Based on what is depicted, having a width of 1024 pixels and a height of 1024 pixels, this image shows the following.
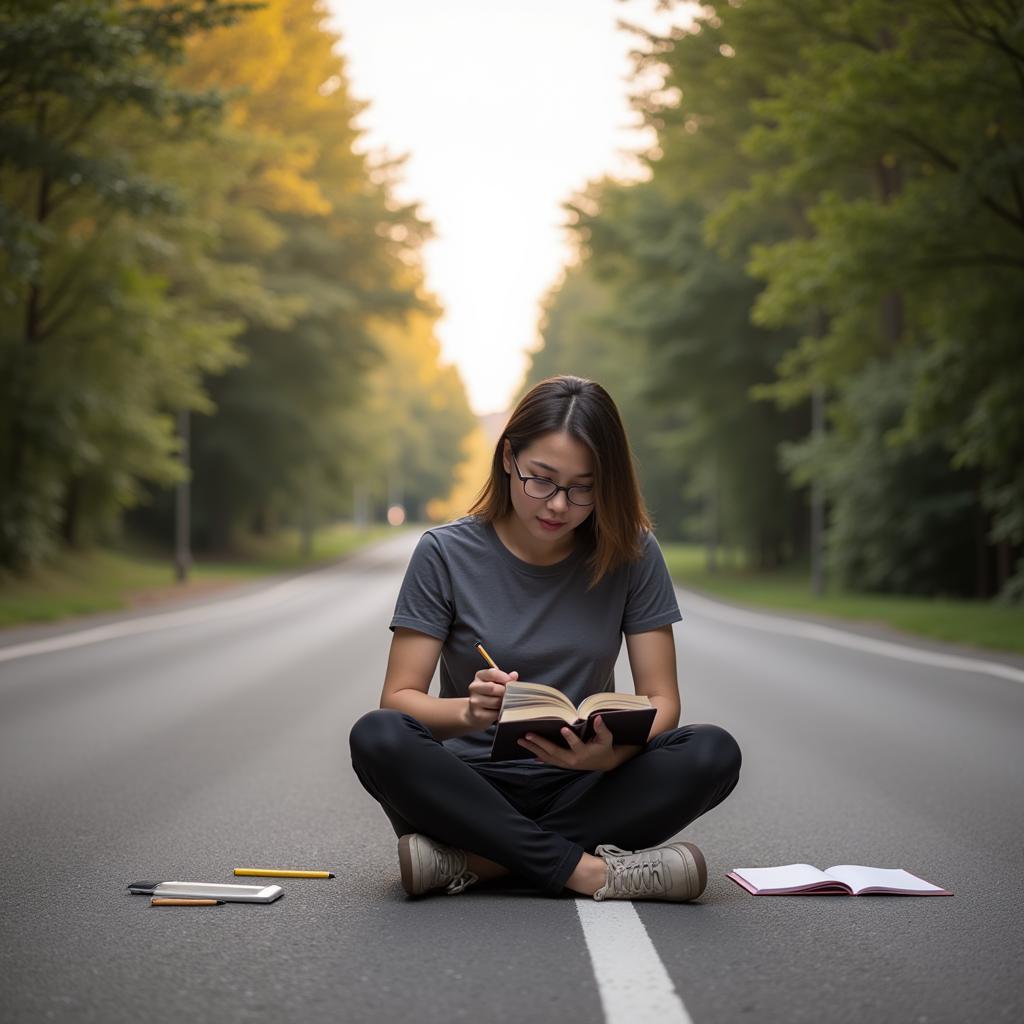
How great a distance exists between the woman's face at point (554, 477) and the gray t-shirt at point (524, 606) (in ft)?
0.77

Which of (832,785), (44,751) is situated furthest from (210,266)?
(832,785)

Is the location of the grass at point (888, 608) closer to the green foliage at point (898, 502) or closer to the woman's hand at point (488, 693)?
the green foliage at point (898, 502)

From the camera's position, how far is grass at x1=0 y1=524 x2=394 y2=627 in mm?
19594

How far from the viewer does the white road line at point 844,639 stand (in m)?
13.2

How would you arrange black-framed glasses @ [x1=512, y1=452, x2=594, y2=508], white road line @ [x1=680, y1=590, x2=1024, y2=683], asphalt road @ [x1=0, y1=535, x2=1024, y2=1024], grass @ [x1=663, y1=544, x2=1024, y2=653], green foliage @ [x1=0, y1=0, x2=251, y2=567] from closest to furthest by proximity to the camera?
asphalt road @ [x1=0, y1=535, x2=1024, y2=1024] < black-framed glasses @ [x1=512, y1=452, x2=594, y2=508] < white road line @ [x1=680, y1=590, x2=1024, y2=683] < grass @ [x1=663, y1=544, x2=1024, y2=653] < green foliage @ [x1=0, y1=0, x2=251, y2=567]

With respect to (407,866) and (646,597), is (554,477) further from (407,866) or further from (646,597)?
(407,866)

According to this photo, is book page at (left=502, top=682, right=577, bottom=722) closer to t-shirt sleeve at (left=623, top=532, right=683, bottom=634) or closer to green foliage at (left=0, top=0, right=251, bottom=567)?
t-shirt sleeve at (left=623, top=532, right=683, bottom=634)

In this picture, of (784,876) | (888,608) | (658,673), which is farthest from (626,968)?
(888,608)

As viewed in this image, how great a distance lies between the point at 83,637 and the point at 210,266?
513 inches

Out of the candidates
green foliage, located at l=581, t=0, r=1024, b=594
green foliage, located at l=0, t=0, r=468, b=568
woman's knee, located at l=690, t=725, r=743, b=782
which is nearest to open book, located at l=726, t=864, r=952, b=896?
woman's knee, located at l=690, t=725, r=743, b=782

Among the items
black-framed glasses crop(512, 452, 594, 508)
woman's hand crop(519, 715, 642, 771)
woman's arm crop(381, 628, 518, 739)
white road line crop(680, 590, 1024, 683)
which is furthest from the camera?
white road line crop(680, 590, 1024, 683)

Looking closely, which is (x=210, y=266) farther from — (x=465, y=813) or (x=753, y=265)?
(x=465, y=813)

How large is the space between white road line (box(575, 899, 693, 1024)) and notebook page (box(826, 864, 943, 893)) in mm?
793

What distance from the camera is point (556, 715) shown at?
3949 mm
